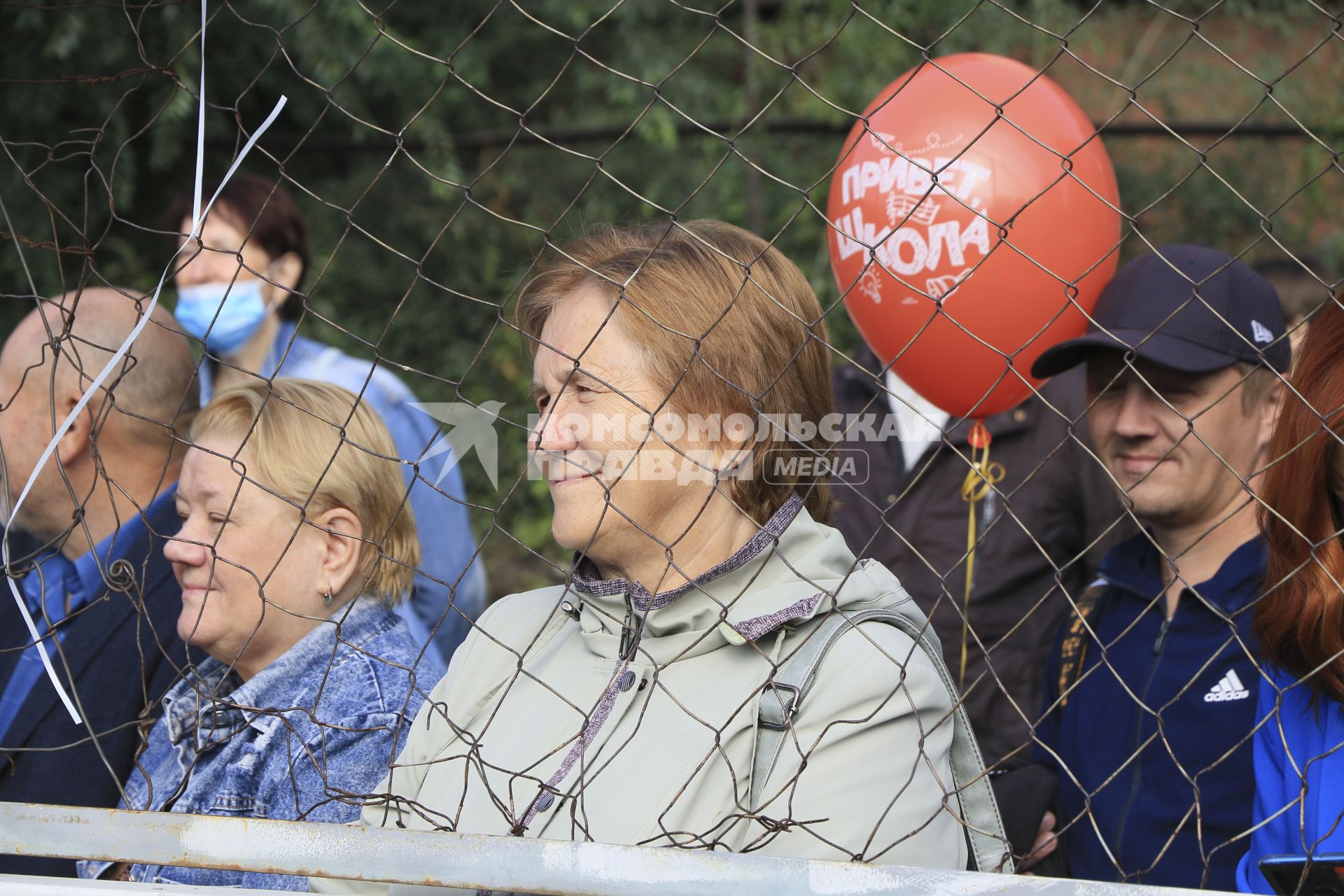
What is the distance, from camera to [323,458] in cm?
180

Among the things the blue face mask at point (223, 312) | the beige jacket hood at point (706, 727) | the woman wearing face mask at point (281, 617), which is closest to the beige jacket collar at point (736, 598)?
the beige jacket hood at point (706, 727)

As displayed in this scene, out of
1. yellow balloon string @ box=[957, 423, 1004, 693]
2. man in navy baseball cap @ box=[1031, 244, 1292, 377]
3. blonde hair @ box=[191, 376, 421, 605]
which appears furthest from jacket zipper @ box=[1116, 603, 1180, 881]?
blonde hair @ box=[191, 376, 421, 605]

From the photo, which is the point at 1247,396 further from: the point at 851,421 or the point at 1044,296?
the point at 851,421

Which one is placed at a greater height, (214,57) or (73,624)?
(214,57)

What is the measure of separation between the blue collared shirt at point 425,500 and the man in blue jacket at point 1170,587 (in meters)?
1.26

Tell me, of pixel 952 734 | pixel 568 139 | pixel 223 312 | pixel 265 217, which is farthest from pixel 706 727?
pixel 568 139

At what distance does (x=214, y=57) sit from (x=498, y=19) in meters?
1.45

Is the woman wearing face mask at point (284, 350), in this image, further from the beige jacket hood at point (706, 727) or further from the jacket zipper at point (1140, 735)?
the jacket zipper at point (1140, 735)

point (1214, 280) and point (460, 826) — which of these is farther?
point (1214, 280)

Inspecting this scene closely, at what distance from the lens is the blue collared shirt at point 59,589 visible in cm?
196

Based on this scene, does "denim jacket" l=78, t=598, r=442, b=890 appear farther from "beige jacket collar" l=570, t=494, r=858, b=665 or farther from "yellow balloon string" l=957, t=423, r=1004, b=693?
"yellow balloon string" l=957, t=423, r=1004, b=693

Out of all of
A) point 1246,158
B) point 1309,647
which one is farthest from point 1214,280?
point 1246,158

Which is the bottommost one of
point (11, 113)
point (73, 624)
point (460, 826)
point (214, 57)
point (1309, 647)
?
point (460, 826)

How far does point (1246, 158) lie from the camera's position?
5285mm
